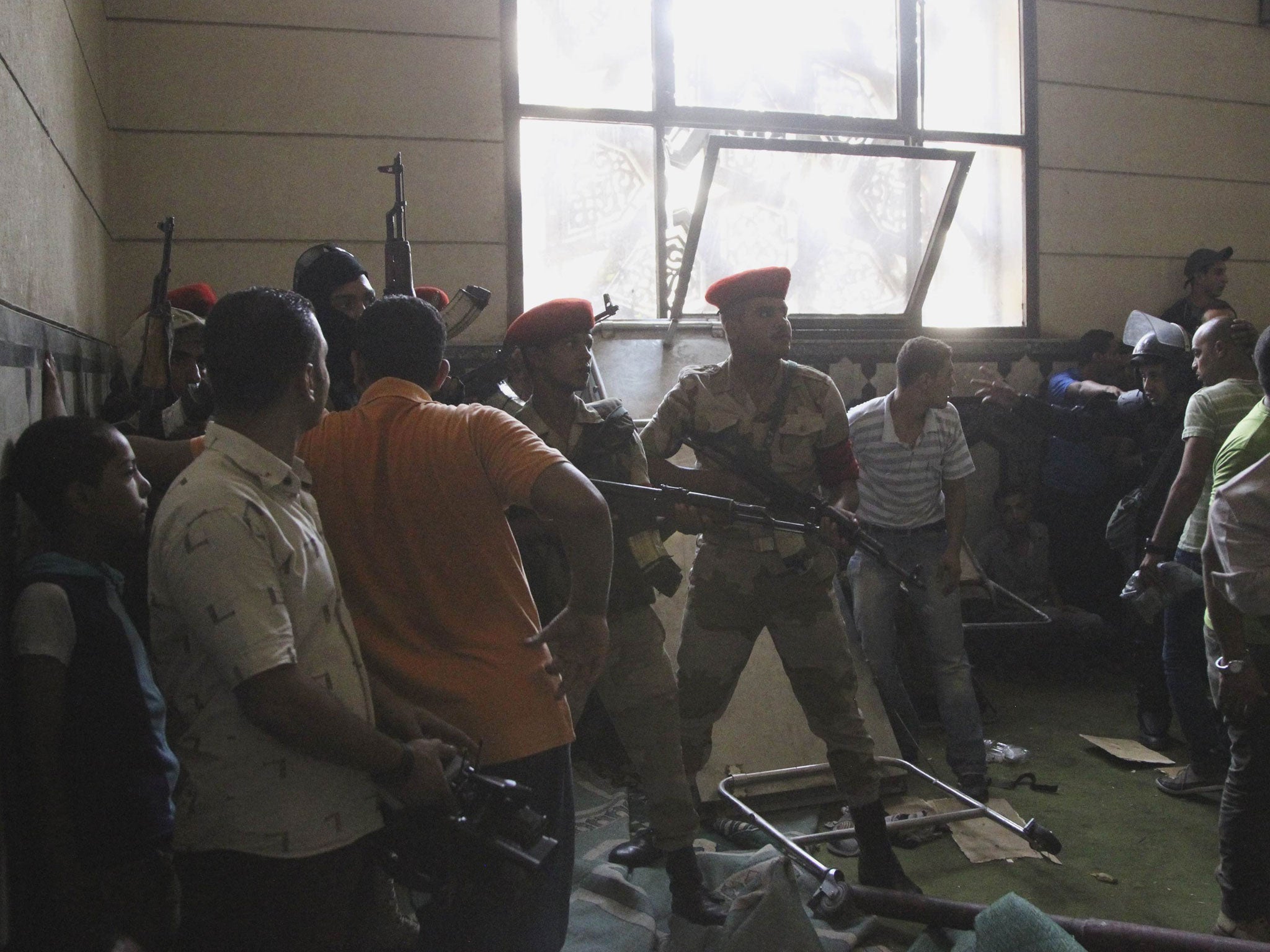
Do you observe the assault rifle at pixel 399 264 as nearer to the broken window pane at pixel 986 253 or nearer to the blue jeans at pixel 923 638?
the blue jeans at pixel 923 638

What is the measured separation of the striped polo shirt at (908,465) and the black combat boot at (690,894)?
1.68 metres

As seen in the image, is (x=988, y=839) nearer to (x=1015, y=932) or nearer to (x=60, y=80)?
(x=1015, y=932)

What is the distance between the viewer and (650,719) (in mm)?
2588

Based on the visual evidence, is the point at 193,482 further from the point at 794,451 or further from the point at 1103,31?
the point at 1103,31

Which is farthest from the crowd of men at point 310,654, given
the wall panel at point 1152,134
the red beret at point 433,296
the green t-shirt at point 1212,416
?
the wall panel at point 1152,134

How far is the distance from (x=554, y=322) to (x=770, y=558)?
2.97 ft

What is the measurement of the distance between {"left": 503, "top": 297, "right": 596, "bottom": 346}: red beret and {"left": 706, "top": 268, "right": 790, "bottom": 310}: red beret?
0.55 m

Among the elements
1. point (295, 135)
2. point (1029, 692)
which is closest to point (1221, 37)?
point (1029, 692)

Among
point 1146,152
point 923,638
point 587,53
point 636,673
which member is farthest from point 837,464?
point 1146,152

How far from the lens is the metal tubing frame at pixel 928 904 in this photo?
2100mm

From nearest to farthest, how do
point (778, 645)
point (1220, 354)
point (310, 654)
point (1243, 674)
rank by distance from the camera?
point (310, 654), point (1243, 674), point (778, 645), point (1220, 354)

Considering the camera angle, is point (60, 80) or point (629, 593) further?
point (60, 80)

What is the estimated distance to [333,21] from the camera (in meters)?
4.58

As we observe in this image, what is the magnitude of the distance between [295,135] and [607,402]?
267 cm
